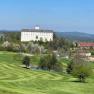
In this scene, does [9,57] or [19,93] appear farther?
[9,57]

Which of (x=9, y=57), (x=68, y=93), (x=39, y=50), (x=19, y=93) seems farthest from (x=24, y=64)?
(x=19, y=93)

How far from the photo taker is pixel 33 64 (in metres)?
127

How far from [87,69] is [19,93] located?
115 feet

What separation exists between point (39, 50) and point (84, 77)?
345ft

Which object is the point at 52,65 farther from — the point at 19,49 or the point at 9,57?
the point at 19,49

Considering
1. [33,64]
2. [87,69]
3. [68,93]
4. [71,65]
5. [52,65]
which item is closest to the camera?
[68,93]

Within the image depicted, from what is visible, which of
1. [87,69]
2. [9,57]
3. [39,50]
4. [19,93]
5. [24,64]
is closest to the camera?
[19,93]

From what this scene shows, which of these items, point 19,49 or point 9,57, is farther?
point 19,49

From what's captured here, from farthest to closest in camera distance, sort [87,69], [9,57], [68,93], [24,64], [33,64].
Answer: [9,57]
[33,64]
[24,64]
[87,69]
[68,93]

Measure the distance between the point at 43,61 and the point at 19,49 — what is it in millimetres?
68477

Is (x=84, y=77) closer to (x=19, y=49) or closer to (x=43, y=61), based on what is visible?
(x=43, y=61)

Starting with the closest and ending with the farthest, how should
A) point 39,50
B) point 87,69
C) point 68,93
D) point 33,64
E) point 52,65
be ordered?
point 68,93, point 87,69, point 52,65, point 33,64, point 39,50

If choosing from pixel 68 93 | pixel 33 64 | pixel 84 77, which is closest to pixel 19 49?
pixel 33 64

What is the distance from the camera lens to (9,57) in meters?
139
